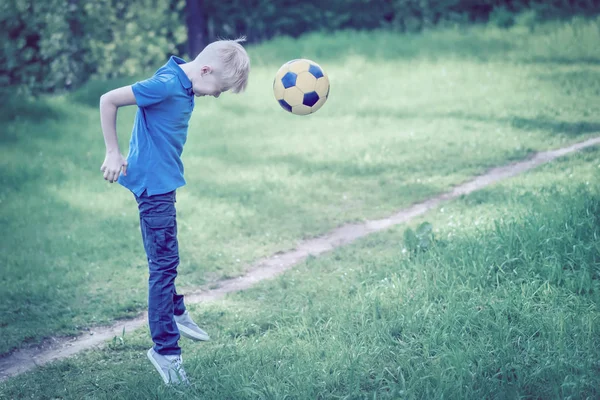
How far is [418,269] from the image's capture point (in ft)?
15.9

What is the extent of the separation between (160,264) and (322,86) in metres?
2.30

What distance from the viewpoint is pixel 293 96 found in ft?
17.2

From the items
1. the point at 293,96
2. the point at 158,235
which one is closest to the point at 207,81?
the point at 158,235

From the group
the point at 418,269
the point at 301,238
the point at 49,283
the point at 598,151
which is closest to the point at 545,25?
the point at 598,151

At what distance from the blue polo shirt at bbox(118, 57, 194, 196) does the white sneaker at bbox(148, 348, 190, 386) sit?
3.27 feet

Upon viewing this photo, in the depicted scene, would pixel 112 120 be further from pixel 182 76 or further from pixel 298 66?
pixel 298 66

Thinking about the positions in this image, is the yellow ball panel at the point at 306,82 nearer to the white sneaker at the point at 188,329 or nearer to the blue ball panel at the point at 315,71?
the blue ball panel at the point at 315,71

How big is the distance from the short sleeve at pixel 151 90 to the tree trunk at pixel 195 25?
12.6m

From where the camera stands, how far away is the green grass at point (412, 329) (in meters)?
3.53

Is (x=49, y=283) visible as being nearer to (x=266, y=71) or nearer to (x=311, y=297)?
(x=311, y=297)

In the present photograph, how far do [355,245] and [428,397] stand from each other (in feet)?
8.99

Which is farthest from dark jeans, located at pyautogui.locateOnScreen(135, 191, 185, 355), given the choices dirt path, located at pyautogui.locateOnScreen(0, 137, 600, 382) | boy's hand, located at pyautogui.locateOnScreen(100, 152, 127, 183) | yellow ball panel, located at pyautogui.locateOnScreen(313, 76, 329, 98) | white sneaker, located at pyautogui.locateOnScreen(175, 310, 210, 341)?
yellow ball panel, located at pyautogui.locateOnScreen(313, 76, 329, 98)

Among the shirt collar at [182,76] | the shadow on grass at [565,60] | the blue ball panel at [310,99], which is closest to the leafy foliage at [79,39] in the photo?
the shadow on grass at [565,60]

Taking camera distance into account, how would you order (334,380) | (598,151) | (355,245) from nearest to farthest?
(334,380) → (355,245) → (598,151)
